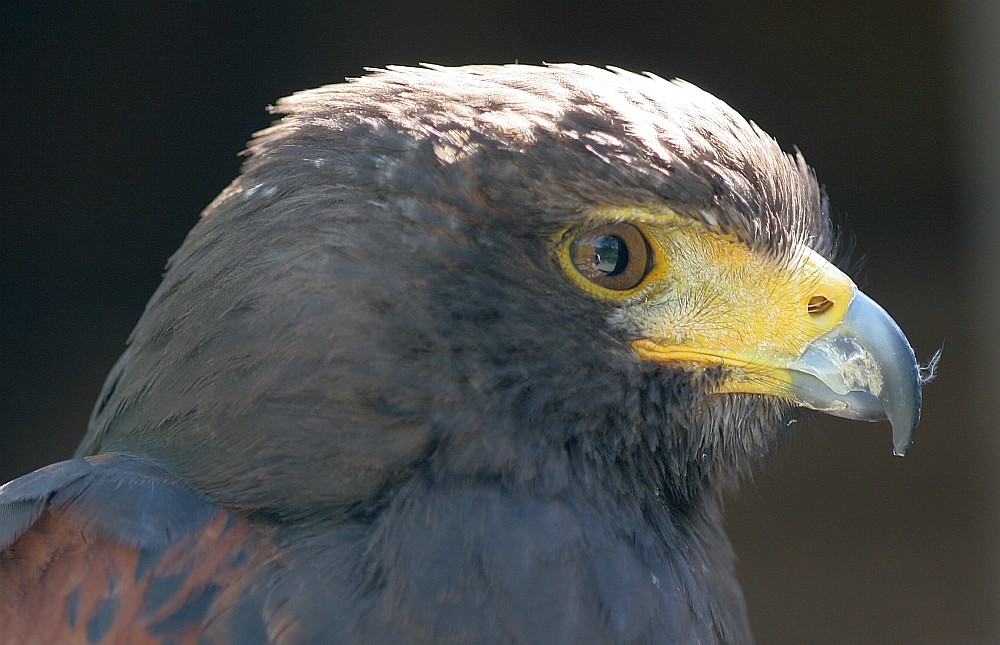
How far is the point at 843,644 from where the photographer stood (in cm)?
744

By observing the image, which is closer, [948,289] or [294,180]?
[294,180]

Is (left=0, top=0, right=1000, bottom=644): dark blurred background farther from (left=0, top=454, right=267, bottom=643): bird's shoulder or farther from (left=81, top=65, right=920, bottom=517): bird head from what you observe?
(left=0, top=454, right=267, bottom=643): bird's shoulder

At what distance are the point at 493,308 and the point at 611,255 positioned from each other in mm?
224

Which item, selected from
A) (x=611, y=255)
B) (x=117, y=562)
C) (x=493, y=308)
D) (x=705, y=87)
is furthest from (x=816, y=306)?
(x=705, y=87)

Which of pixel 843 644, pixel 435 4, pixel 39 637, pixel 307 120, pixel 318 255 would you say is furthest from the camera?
pixel 435 4

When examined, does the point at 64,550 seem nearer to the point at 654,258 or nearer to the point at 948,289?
the point at 654,258

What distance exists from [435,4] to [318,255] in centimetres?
648

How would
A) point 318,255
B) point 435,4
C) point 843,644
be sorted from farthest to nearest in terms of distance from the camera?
point 435,4, point 843,644, point 318,255

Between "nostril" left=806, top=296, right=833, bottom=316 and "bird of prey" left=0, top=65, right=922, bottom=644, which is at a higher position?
"nostril" left=806, top=296, right=833, bottom=316

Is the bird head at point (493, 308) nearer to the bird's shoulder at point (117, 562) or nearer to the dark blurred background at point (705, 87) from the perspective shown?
the bird's shoulder at point (117, 562)

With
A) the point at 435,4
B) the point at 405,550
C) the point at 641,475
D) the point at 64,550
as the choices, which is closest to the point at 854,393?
the point at 641,475

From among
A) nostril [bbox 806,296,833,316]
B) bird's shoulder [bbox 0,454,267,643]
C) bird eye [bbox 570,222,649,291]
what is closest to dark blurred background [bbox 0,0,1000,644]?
nostril [bbox 806,296,833,316]

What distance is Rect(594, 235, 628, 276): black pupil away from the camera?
82.3 inches

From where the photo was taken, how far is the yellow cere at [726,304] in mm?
2141
